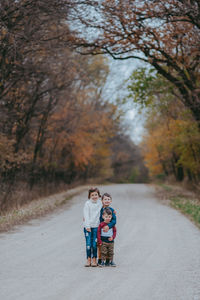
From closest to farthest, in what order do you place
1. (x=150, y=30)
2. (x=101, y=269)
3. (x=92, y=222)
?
(x=101, y=269) → (x=92, y=222) → (x=150, y=30)

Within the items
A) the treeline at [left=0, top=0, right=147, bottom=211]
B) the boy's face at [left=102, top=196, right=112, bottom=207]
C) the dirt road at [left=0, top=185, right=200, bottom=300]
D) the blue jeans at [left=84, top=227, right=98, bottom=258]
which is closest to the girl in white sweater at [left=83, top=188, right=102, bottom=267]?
the blue jeans at [left=84, top=227, right=98, bottom=258]

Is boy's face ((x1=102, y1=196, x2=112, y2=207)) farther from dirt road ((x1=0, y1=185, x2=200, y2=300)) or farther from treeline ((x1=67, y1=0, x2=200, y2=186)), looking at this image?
treeline ((x1=67, y1=0, x2=200, y2=186))

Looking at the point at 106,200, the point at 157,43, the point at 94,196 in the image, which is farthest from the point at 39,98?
the point at 106,200

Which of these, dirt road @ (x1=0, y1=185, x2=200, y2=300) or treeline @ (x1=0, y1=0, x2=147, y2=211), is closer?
dirt road @ (x1=0, y1=185, x2=200, y2=300)

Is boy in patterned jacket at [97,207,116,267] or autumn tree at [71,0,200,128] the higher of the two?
autumn tree at [71,0,200,128]

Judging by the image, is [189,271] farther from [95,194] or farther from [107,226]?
[95,194]

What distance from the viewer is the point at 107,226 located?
23.1 feet

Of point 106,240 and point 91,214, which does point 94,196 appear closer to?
point 91,214

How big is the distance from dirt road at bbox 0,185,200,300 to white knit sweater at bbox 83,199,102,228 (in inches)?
30.0

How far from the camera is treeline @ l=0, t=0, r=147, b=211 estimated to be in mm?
14047

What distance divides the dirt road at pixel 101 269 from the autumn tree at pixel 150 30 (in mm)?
7627

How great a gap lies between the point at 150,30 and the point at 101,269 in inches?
507

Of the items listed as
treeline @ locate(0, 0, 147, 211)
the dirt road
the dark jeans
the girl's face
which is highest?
treeline @ locate(0, 0, 147, 211)

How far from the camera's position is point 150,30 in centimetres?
1723
